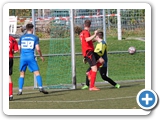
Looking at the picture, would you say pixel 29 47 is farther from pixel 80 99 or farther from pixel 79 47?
pixel 79 47

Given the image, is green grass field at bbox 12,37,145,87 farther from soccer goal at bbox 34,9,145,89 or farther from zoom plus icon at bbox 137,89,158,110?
zoom plus icon at bbox 137,89,158,110

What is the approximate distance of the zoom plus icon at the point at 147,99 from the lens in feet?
31.1

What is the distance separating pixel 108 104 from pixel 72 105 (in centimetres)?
69

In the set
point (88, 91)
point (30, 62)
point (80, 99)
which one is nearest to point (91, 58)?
point (88, 91)

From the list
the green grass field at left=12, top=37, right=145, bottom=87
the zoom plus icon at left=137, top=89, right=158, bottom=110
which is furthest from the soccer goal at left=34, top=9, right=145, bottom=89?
the zoom plus icon at left=137, top=89, right=158, bottom=110

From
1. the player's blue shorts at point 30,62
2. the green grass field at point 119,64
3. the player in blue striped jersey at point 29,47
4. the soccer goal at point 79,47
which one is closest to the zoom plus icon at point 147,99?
the player in blue striped jersey at point 29,47

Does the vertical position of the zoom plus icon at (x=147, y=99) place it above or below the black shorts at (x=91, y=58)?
below

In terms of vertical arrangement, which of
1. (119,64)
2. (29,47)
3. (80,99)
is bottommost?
(80,99)

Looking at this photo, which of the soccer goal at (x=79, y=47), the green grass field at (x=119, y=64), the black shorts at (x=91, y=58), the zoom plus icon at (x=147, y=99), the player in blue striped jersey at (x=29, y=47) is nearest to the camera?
the zoom plus icon at (x=147, y=99)

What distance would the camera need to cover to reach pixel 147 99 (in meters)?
9.62

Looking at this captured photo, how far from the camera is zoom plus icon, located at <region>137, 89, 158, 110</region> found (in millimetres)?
9492

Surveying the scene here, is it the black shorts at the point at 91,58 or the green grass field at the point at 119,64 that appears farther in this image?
the green grass field at the point at 119,64

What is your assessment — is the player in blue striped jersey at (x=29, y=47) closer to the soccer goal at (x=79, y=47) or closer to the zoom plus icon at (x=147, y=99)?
the soccer goal at (x=79, y=47)
